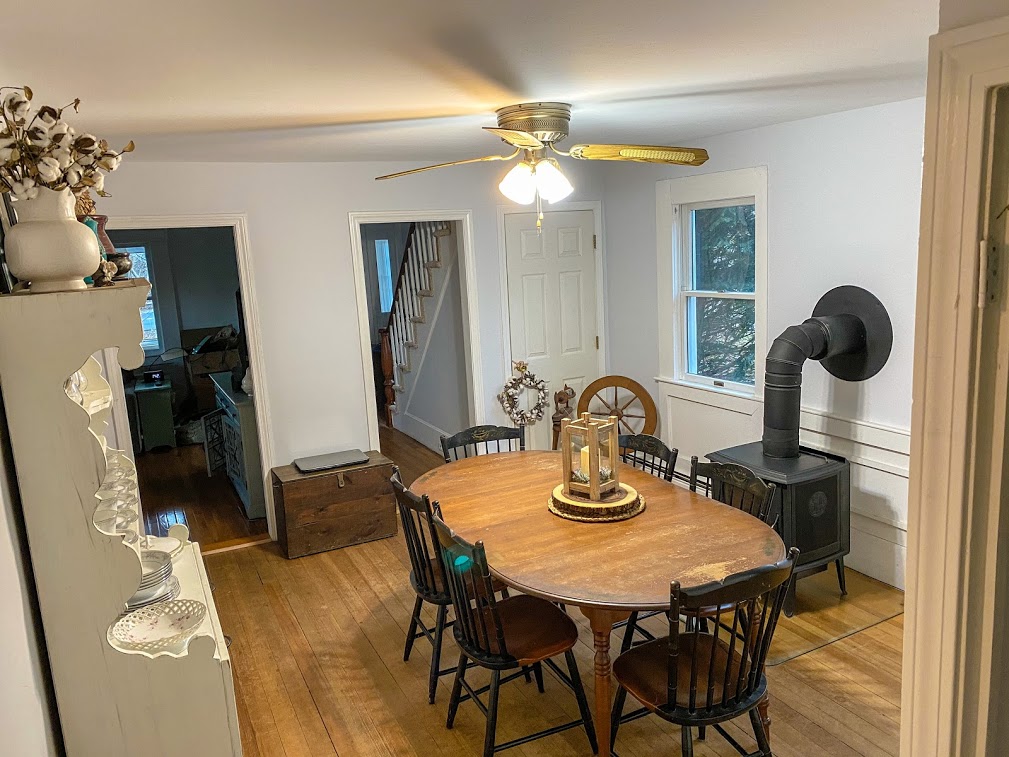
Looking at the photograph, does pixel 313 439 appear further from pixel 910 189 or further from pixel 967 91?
pixel 967 91

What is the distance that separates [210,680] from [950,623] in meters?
1.43

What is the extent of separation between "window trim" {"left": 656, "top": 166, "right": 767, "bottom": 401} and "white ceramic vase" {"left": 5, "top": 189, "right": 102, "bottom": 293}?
3.77 metres

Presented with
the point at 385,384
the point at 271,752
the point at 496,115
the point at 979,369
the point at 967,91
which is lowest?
the point at 271,752

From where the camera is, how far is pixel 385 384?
785 cm

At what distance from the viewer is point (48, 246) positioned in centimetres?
145

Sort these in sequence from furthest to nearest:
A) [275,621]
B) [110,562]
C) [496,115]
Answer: [275,621], [496,115], [110,562]

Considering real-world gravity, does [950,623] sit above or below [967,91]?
below

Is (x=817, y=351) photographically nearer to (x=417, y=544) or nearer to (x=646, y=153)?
(x=646, y=153)

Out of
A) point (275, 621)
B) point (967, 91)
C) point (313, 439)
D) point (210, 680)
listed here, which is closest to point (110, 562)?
point (210, 680)

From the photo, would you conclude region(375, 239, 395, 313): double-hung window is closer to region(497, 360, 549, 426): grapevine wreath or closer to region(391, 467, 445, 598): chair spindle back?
region(497, 360, 549, 426): grapevine wreath

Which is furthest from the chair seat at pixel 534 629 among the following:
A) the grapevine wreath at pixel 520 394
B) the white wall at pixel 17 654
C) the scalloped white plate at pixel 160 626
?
the grapevine wreath at pixel 520 394

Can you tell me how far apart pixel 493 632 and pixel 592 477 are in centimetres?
71

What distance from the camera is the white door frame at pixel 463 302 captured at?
5004mm

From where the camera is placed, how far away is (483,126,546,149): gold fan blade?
8.91 ft
